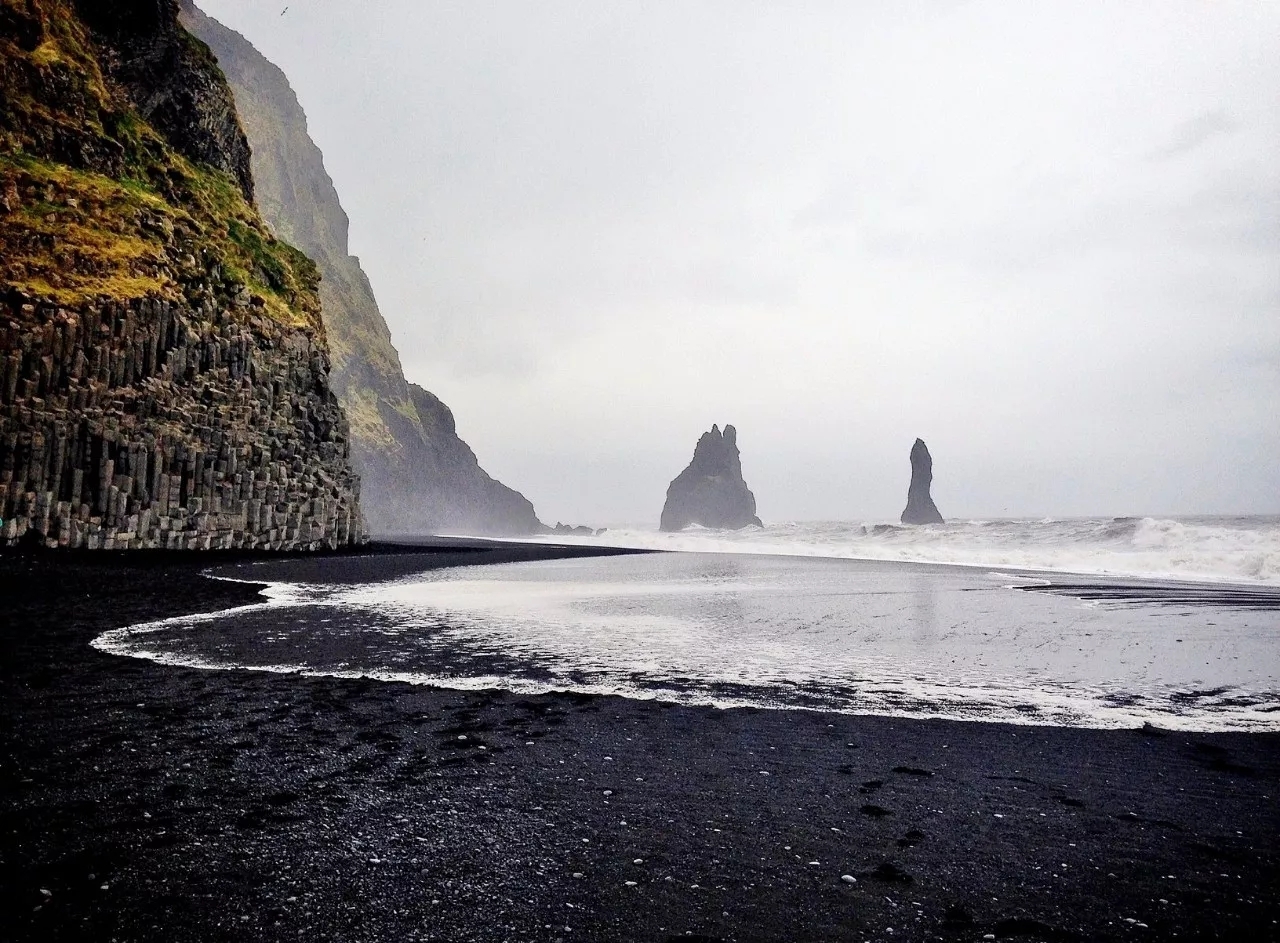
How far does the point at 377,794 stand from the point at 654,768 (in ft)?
7.64

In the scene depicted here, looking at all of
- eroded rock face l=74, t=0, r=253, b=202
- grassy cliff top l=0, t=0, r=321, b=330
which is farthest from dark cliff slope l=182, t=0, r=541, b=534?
grassy cliff top l=0, t=0, r=321, b=330

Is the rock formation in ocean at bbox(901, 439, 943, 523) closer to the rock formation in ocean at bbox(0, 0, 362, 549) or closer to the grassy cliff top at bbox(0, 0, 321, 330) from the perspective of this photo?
the rock formation in ocean at bbox(0, 0, 362, 549)

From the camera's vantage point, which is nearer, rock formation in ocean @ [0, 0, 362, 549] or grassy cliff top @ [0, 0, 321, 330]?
rock formation in ocean @ [0, 0, 362, 549]

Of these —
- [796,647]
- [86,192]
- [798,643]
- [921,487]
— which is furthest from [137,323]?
[921,487]

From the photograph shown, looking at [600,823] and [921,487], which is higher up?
[921,487]

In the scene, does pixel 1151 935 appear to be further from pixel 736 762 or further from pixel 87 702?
pixel 87 702

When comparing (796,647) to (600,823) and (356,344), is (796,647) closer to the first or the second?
(600,823)

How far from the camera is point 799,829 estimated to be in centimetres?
464

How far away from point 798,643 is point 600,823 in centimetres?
952

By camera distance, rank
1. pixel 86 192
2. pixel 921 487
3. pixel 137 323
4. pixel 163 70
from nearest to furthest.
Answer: pixel 137 323
pixel 86 192
pixel 163 70
pixel 921 487

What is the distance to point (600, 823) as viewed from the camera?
15.3 ft

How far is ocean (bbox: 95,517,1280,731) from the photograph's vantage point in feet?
29.2

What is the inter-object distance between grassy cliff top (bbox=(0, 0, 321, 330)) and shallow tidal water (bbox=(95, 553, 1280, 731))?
19322 mm

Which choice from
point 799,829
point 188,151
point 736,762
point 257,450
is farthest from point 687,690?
point 188,151
